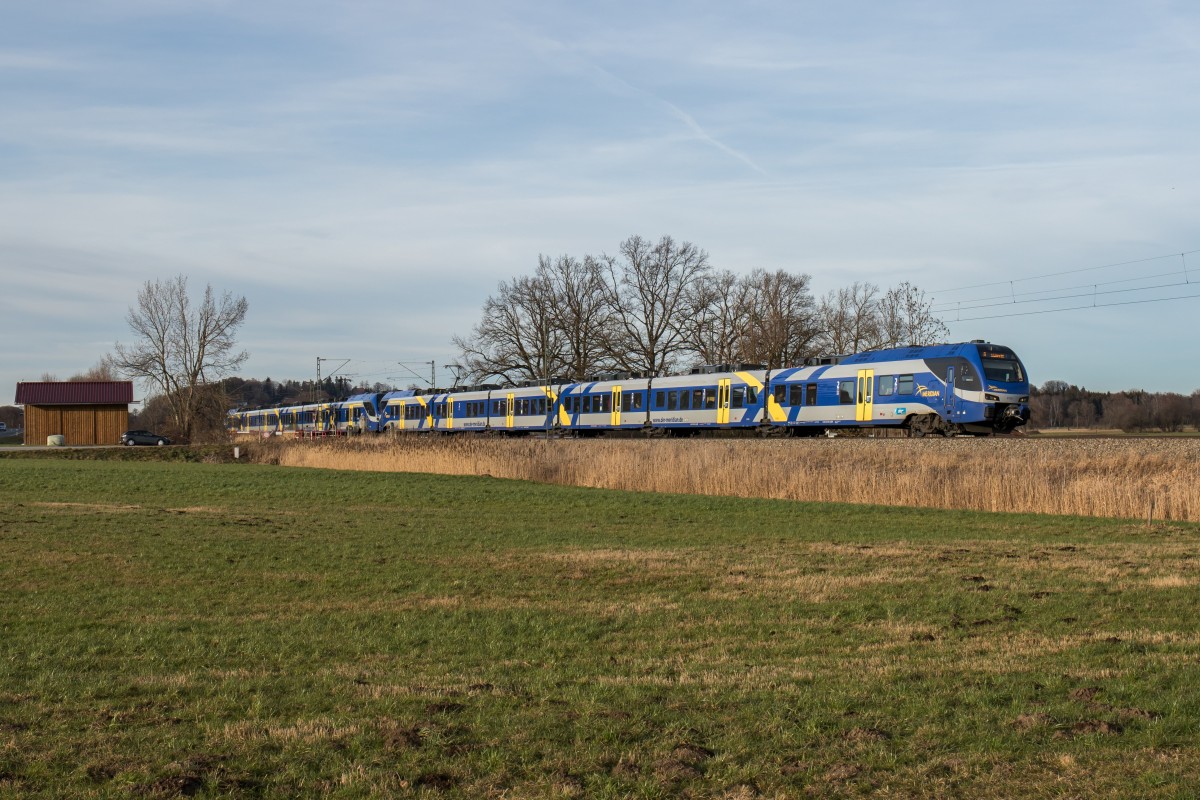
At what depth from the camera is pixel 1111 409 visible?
132 m

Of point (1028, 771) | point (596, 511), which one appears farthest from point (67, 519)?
point (1028, 771)

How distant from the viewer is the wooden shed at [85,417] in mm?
75438

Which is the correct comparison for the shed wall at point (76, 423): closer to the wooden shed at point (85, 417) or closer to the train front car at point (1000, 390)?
the wooden shed at point (85, 417)

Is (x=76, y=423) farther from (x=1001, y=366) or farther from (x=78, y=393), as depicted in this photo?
(x=1001, y=366)

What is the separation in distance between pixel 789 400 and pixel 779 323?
102 feet

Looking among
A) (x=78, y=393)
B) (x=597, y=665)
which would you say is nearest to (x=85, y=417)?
(x=78, y=393)

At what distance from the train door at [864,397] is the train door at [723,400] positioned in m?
7.47

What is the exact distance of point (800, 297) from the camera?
3110 inches

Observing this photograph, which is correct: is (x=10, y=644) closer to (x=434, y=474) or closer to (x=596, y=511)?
(x=596, y=511)

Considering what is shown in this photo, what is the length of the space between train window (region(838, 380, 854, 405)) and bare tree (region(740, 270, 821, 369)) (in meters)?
27.7

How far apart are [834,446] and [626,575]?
17442 mm

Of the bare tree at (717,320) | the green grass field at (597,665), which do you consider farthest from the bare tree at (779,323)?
the green grass field at (597,665)

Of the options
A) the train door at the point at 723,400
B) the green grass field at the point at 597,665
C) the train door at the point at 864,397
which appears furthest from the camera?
the train door at the point at 723,400

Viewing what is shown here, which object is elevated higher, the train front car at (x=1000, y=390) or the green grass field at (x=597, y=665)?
the train front car at (x=1000, y=390)
